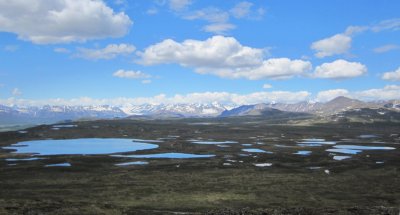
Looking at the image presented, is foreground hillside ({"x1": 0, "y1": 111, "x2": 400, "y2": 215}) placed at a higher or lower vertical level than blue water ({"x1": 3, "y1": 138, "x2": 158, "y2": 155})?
lower

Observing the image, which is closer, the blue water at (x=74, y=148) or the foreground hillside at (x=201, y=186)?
the foreground hillside at (x=201, y=186)

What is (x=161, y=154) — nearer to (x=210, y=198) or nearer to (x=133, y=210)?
(x=210, y=198)

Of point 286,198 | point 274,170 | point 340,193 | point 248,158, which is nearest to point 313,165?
point 274,170

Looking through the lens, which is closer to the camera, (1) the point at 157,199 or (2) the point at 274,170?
(1) the point at 157,199

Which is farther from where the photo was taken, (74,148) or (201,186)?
(74,148)

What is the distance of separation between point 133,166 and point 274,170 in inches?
1259

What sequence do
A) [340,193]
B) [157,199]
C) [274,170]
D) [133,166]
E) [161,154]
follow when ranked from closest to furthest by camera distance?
[157,199]
[340,193]
[274,170]
[133,166]
[161,154]

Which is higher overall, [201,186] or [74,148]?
[74,148]

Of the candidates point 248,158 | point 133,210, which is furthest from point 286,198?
point 248,158

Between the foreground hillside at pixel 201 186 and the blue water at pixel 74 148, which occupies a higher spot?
the blue water at pixel 74 148

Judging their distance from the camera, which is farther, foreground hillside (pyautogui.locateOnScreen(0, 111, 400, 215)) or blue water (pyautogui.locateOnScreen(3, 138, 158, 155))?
blue water (pyautogui.locateOnScreen(3, 138, 158, 155))

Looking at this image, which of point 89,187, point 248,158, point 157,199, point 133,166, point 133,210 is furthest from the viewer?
point 248,158

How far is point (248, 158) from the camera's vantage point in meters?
114

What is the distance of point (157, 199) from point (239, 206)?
37.3 feet
